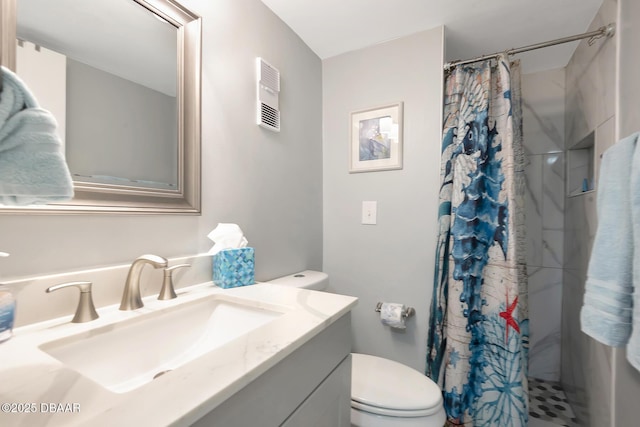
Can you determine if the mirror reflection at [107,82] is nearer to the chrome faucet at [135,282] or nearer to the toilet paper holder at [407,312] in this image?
the chrome faucet at [135,282]

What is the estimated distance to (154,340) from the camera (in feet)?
2.39

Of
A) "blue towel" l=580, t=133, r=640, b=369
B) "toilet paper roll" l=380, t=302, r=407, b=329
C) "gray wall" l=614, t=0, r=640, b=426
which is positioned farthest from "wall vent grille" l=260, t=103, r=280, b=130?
"gray wall" l=614, t=0, r=640, b=426

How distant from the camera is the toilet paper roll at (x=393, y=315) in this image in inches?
58.6

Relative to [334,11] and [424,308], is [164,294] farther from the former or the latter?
[334,11]

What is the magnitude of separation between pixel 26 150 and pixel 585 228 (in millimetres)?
2203

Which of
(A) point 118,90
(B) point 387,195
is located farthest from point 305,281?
(A) point 118,90

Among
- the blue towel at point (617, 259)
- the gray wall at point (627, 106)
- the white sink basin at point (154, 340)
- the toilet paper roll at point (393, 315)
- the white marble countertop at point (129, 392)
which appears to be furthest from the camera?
the toilet paper roll at point (393, 315)

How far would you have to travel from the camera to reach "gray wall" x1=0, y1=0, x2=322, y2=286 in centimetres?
68

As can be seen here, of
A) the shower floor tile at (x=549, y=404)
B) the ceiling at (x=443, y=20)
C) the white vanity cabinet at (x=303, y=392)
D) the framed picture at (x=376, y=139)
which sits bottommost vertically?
the shower floor tile at (x=549, y=404)

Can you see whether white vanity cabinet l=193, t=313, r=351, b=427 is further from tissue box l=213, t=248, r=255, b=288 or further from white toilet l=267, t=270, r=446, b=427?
tissue box l=213, t=248, r=255, b=288

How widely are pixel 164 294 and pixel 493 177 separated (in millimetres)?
1552

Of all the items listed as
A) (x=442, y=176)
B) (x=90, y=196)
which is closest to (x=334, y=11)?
(x=442, y=176)

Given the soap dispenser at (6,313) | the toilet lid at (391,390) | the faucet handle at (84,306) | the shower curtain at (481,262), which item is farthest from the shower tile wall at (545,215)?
the soap dispenser at (6,313)

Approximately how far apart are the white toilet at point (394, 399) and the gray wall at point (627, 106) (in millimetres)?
654
